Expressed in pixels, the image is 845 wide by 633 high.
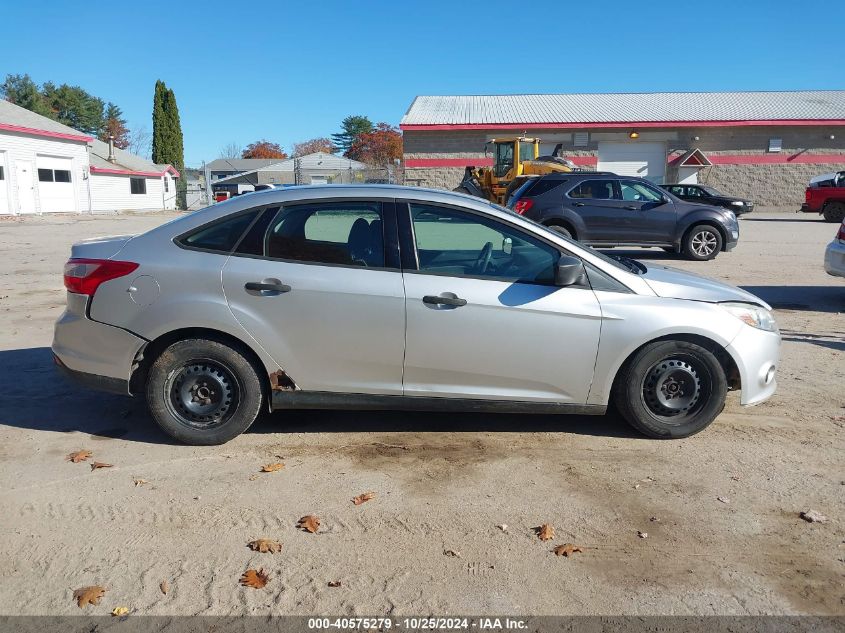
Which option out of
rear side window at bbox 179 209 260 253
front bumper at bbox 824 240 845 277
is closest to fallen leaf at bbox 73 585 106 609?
rear side window at bbox 179 209 260 253

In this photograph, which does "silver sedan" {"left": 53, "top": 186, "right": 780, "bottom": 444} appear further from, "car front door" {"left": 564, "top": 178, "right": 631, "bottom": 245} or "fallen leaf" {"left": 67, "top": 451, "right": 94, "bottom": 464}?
"car front door" {"left": 564, "top": 178, "right": 631, "bottom": 245}

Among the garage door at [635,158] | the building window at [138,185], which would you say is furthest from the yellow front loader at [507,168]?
the building window at [138,185]

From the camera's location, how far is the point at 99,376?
448 centimetres

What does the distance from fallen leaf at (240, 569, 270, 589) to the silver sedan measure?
148 cm

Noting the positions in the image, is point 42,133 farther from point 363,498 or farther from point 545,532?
point 545,532

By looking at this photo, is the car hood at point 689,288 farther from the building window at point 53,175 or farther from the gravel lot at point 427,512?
the building window at point 53,175

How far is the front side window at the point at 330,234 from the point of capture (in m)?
4.42

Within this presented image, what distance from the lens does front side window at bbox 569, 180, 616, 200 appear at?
14.2 metres

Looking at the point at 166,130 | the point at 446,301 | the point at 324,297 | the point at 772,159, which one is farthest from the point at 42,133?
the point at 772,159

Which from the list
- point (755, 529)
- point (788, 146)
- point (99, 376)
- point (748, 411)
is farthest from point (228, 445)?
point (788, 146)

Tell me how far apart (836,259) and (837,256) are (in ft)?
0.14

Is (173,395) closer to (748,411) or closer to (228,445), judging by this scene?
(228,445)

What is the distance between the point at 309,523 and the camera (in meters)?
3.51

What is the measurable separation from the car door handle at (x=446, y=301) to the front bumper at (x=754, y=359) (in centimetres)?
178
